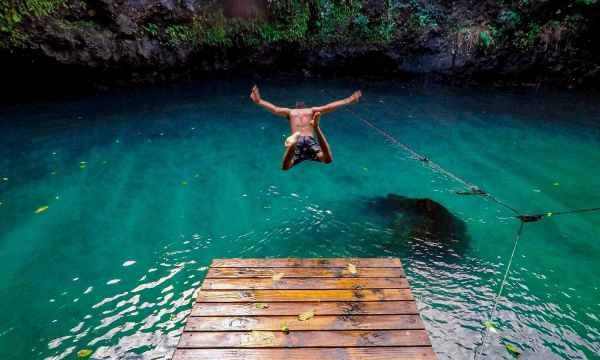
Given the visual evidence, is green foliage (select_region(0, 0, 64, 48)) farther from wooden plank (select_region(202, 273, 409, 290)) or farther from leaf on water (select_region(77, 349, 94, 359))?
wooden plank (select_region(202, 273, 409, 290))

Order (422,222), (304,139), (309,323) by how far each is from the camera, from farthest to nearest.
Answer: (422,222)
(304,139)
(309,323)

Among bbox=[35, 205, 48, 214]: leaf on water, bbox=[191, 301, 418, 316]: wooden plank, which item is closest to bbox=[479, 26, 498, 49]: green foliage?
bbox=[191, 301, 418, 316]: wooden plank

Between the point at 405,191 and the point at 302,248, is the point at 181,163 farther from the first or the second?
the point at 405,191

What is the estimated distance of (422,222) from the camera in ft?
19.9

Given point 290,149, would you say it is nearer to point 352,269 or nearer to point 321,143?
point 321,143

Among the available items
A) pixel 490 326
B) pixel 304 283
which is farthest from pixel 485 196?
pixel 304 283

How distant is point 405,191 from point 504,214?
1829 millimetres

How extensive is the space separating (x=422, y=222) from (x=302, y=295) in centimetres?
325

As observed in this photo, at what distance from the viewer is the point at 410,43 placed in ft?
50.3

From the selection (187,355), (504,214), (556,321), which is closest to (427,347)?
(187,355)

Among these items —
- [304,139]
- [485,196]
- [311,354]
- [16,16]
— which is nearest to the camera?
[311,354]

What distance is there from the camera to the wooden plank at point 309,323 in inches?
126

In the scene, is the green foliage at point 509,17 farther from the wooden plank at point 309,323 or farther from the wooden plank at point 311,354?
the wooden plank at point 311,354

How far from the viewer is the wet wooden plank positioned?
320 cm
